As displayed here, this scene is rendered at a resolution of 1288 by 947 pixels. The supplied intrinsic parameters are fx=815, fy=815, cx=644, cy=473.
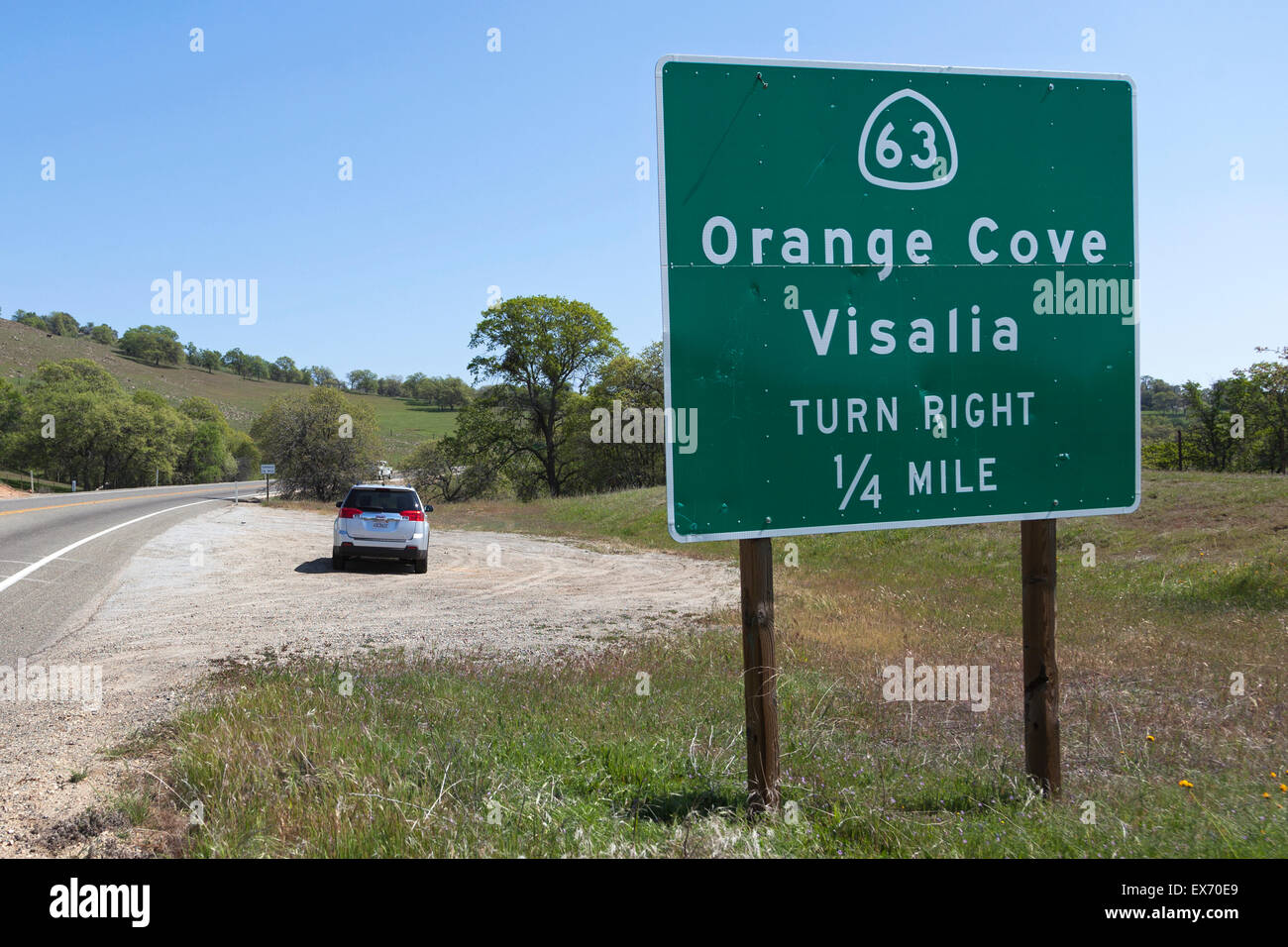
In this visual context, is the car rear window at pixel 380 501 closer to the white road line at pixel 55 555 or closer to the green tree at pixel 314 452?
the white road line at pixel 55 555

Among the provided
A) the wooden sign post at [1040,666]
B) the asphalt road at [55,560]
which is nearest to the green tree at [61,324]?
the asphalt road at [55,560]

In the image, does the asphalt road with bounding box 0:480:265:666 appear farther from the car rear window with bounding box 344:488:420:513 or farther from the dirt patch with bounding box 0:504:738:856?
the car rear window with bounding box 344:488:420:513

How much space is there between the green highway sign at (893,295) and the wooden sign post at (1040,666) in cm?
21

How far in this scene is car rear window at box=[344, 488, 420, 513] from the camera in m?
16.5

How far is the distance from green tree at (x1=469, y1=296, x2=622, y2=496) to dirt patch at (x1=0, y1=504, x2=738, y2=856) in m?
28.9

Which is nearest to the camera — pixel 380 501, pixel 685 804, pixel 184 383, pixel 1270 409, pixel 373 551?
pixel 685 804

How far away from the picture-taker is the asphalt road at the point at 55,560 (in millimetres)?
9501

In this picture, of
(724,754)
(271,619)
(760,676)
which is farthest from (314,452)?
(760,676)

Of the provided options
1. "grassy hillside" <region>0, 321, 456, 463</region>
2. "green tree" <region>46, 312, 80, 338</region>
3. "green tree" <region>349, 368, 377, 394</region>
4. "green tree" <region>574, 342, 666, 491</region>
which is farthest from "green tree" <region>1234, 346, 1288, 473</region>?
"green tree" <region>46, 312, 80, 338</region>

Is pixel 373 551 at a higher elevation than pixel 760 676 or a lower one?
lower

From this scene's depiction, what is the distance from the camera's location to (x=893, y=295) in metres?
4.06

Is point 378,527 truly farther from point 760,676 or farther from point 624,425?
point 624,425

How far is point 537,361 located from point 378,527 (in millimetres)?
35547
